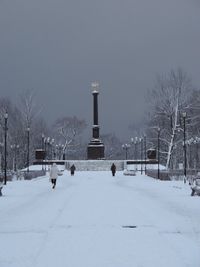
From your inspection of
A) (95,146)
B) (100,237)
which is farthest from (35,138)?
(100,237)

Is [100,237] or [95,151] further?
[95,151]

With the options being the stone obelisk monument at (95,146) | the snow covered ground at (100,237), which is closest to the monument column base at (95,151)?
the stone obelisk monument at (95,146)

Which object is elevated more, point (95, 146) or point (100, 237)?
point (95, 146)

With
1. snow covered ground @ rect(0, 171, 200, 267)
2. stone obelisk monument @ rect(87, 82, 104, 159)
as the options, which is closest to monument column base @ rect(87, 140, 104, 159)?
stone obelisk monument @ rect(87, 82, 104, 159)

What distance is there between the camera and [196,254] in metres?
9.09

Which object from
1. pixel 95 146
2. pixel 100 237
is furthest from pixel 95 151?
pixel 100 237

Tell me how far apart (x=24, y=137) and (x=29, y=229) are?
67.9 m

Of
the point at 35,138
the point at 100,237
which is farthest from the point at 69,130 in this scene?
the point at 100,237

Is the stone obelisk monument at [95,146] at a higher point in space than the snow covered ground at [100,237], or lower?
higher

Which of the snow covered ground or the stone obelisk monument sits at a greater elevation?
the stone obelisk monument

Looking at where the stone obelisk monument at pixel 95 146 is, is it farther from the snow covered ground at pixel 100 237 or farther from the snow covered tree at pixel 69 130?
the snow covered ground at pixel 100 237

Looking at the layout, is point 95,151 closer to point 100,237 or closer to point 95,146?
point 95,146

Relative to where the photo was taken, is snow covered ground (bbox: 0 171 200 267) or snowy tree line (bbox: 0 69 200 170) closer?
snow covered ground (bbox: 0 171 200 267)

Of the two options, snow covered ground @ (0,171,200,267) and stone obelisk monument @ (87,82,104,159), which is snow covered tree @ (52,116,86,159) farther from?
snow covered ground @ (0,171,200,267)
